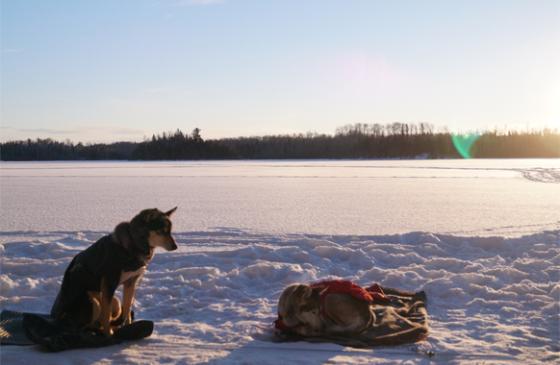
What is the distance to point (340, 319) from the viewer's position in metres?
4.53

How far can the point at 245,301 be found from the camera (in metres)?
5.41

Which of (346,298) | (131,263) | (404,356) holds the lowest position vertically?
(404,356)

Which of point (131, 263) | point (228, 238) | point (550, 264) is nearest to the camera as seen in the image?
point (131, 263)

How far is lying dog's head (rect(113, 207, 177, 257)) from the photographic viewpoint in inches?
165

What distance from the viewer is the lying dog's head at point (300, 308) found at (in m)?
4.44

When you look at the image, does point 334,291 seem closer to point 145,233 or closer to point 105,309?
point 145,233

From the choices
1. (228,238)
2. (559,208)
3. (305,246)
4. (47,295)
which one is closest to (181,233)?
(228,238)

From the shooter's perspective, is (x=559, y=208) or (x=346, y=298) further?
(x=559, y=208)

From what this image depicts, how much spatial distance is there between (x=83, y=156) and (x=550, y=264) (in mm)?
→ 88187

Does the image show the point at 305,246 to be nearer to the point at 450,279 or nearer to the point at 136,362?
the point at 450,279

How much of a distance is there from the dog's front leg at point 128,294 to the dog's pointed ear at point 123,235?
0.36m

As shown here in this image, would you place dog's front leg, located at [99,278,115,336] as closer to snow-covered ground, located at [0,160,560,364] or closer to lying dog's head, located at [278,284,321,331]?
snow-covered ground, located at [0,160,560,364]

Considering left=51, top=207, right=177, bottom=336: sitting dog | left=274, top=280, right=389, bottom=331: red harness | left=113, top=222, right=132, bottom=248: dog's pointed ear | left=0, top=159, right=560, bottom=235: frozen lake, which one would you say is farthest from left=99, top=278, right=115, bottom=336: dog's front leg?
left=0, top=159, right=560, bottom=235: frozen lake

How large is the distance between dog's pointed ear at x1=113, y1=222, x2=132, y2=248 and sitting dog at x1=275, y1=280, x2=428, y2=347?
1.43 m
